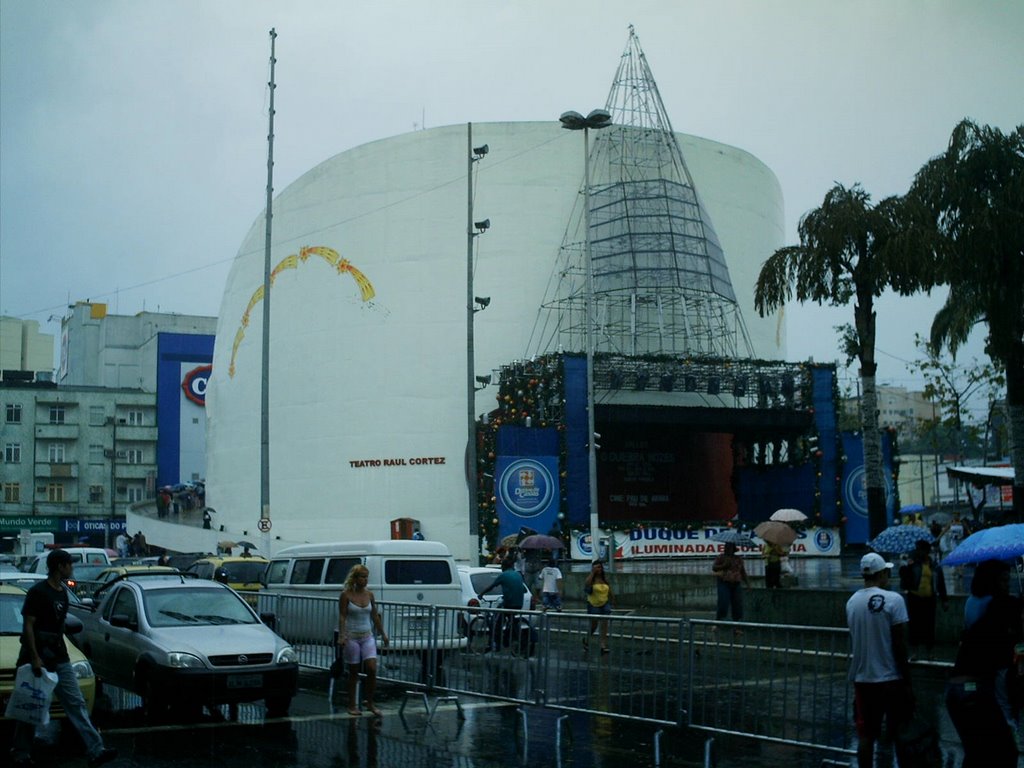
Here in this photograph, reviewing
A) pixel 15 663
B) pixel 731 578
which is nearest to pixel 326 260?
pixel 731 578

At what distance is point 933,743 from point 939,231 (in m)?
17.9

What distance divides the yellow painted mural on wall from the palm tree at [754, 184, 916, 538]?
27874mm

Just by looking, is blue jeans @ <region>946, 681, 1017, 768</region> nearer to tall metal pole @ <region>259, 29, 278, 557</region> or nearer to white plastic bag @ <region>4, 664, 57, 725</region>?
white plastic bag @ <region>4, 664, 57, 725</region>

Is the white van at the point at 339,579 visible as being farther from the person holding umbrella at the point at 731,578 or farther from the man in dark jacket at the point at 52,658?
the man in dark jacket at the point at 52,658

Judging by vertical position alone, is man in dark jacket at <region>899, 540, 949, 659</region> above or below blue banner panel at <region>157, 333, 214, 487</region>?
below

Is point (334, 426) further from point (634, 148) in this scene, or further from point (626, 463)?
point (634, 148)

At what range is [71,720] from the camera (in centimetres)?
938

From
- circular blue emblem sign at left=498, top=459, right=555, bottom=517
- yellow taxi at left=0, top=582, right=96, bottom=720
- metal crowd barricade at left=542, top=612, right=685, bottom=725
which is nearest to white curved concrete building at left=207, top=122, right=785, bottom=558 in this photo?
circular blue emblem sign at left=498, top=459, right=555, bottom=517

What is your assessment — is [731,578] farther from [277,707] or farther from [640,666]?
[277,707]

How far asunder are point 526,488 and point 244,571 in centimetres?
1754

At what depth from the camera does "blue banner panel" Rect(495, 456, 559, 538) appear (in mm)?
41438

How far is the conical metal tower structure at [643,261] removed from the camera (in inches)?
1928

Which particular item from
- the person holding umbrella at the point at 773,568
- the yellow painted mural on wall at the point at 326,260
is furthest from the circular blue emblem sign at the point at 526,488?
the person holding umbrella at the point at 773,568

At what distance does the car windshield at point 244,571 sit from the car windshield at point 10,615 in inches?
478
